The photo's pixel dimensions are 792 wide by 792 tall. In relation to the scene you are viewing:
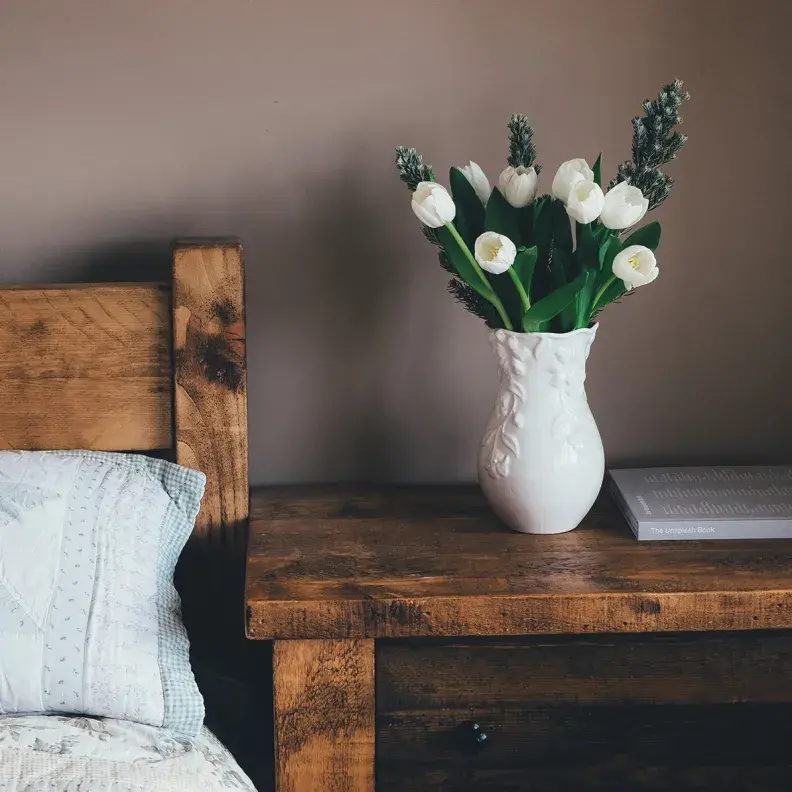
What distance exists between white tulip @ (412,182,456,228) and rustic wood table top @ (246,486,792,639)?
39cm

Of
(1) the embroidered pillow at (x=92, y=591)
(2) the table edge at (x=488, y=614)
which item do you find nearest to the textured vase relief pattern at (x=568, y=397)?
(2) the table edge at (x=488, y=614)

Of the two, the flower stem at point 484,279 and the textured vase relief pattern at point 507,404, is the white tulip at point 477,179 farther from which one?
the textured vase relief pattern at point 507,404

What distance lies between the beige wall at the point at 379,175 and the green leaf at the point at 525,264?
11.5 inches

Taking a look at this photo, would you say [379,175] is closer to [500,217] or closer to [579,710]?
[500,217]

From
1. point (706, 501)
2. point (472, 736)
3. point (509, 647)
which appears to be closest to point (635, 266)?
point (706, 501)

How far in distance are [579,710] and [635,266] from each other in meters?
0.51

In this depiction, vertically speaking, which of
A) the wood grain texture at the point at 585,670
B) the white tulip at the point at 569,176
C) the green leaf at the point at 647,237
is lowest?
the wood grain texture at the point at 585,670

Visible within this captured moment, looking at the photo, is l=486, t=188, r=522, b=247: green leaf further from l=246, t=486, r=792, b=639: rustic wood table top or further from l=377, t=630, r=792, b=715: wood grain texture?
l=377, t=630, r=792, b=715: wood grain texture

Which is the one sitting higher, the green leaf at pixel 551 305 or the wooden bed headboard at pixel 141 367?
the green leaf at pixel 551 305

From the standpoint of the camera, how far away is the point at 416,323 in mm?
1384

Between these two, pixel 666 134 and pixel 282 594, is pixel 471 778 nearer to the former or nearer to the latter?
pixel 282 594

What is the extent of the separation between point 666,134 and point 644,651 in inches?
23.4

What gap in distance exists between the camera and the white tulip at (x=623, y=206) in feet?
3.45

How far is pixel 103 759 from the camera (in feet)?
3.01
